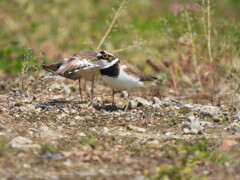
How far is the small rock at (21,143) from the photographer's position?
5.11m

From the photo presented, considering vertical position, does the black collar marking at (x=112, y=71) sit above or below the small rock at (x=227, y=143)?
above

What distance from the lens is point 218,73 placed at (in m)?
8.09

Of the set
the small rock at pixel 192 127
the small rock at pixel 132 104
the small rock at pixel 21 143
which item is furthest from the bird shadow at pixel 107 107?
the small rock at pixel 21 143

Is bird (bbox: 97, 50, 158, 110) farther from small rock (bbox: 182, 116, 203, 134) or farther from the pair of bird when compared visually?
small rock (bbox: 182, 116, 203, 134)

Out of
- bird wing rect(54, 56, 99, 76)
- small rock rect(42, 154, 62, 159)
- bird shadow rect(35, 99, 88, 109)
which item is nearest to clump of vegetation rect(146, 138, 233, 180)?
small rock rect(42, 154, 62, 159)

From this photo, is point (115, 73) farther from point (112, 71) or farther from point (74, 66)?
point (74, 66)

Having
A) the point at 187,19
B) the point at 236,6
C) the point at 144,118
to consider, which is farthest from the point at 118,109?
the point at 236,6

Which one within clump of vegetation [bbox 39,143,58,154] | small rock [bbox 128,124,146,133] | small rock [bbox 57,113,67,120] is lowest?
clump of vegetation [bbox 39,143,58,154]

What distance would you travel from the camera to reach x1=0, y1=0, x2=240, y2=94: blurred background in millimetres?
8320

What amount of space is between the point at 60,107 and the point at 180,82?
3.04m

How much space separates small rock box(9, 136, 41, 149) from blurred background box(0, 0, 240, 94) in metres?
2.33

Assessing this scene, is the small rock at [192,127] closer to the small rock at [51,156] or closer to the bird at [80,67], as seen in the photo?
the bird at [80,67]

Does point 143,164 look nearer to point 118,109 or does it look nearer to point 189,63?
point 118,109

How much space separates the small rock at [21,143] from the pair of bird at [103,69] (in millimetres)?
1891
